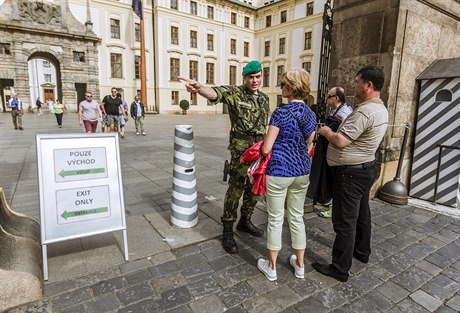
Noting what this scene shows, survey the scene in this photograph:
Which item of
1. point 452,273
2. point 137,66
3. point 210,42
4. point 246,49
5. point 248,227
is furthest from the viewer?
point 246,49

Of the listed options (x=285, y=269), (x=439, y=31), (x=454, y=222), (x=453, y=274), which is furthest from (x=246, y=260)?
(x=439, y=31)

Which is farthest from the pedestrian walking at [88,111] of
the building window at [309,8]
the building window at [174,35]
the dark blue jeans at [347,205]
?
the building window at [309,8]

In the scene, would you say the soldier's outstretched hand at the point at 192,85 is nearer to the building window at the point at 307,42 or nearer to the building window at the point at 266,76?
the building window at the point at 307,42

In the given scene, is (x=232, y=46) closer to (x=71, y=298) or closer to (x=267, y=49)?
(x=267, y=49)

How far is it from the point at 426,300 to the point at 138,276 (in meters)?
2.43

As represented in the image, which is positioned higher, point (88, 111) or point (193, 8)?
point (193, 8)

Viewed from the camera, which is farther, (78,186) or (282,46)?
(282,46)

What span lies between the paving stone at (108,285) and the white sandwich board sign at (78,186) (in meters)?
0.34

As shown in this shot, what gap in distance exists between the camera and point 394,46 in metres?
4.24

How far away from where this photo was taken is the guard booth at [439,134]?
4.62 m

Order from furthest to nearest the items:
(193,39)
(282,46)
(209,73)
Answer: (282,46)
(209,73)
(193,39)

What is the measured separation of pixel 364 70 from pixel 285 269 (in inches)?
76.2

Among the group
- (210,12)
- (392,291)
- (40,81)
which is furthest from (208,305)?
(40,81)

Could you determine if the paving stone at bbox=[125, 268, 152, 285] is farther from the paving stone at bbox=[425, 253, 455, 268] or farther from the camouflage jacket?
the paving stone at bbox=[425, 253, 455, 268]
